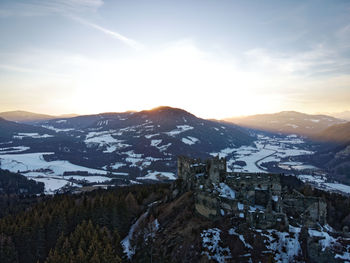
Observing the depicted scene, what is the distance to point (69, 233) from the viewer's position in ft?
279

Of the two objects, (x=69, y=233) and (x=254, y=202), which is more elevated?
(x=254, y=202)

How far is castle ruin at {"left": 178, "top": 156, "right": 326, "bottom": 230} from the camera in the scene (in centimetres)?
6788

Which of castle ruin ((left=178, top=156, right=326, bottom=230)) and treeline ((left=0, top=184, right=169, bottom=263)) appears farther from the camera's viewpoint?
castle ruin ((left=178, top=156, right=326, bottom=230))

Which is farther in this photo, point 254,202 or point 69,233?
point 69,233

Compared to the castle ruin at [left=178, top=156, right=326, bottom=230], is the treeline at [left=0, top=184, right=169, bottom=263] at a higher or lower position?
lower

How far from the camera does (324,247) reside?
205ft

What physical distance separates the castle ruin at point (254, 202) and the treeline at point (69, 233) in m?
24.5

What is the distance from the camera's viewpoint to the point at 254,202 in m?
80.8

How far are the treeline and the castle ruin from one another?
24.5m

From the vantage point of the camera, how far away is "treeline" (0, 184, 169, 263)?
64.0 m

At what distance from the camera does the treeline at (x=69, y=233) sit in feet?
210

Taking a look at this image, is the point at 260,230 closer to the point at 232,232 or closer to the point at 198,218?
the point at 232,232

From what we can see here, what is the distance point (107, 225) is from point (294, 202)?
54.4 metres

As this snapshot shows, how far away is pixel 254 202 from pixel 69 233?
177 feet
